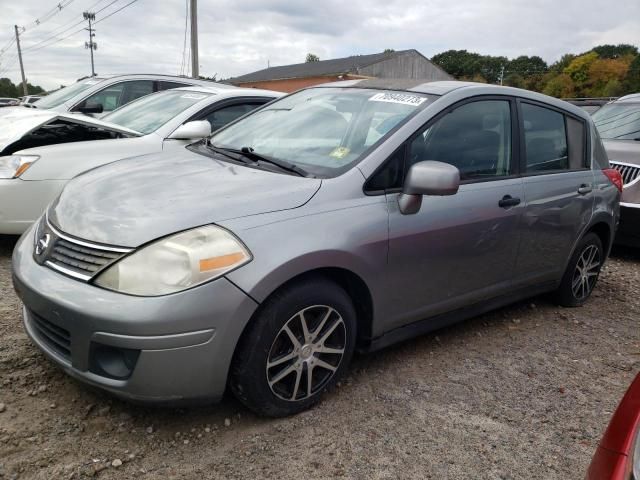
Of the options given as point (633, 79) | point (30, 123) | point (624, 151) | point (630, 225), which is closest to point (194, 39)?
point (30, 123)

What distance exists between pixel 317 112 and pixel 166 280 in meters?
1.65

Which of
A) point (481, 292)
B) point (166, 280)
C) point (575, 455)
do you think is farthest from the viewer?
point (481, 292)

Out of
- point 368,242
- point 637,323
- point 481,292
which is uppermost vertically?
point 368,242

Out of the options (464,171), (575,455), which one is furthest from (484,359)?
(464,171)

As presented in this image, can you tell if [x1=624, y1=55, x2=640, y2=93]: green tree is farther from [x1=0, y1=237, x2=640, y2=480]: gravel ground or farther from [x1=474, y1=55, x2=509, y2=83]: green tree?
[x1=0, y1=237, x2=640, y2=480]: gravel ground

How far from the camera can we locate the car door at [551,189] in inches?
140

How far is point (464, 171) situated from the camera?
10.4ft

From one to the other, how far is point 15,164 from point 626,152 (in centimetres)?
633

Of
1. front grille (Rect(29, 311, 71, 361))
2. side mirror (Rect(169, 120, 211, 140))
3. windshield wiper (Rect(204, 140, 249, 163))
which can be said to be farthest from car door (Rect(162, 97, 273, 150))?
front grille (Rect(29, 311, 71, 361))

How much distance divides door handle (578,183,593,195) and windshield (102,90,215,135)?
3.57 meters

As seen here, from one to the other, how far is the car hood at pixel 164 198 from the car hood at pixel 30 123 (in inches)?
79.2

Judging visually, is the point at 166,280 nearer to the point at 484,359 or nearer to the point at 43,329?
the point at 43,329

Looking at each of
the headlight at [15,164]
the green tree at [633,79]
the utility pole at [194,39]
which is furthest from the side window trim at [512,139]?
the green tree at [633,79]

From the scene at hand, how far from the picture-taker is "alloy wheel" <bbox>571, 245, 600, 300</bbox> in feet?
14.1
